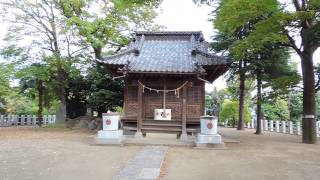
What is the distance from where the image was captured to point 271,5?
52.3 feet

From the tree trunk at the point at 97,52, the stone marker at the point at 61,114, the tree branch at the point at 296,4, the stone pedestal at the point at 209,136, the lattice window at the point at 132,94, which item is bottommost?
the stone pedestal at the point at 209,136

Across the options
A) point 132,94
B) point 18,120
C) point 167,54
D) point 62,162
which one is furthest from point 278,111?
point 62,162

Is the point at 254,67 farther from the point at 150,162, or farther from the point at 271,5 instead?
the point at 150,162

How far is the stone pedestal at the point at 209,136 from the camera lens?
14.6 metres

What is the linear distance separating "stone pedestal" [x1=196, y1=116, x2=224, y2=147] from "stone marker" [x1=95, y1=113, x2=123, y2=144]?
3.57 metres

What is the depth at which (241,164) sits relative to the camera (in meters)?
10.6

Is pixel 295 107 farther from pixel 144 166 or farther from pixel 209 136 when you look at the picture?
pixel 144 166

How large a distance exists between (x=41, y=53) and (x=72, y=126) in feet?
19.8

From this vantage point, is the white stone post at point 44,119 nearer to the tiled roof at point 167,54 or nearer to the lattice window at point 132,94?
the tiled roof at point 167,54

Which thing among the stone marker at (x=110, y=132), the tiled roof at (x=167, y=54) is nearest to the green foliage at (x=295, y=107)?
the tiled roof at (x=167, y=54)

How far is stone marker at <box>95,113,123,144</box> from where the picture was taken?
15109 millimetres

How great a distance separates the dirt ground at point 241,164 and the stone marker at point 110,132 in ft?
9.16

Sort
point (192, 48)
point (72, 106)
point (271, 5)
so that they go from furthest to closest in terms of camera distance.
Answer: point (72, 106)
point (192, 48)
point (271, 5)

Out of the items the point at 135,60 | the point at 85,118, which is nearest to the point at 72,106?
the point at 85,118
